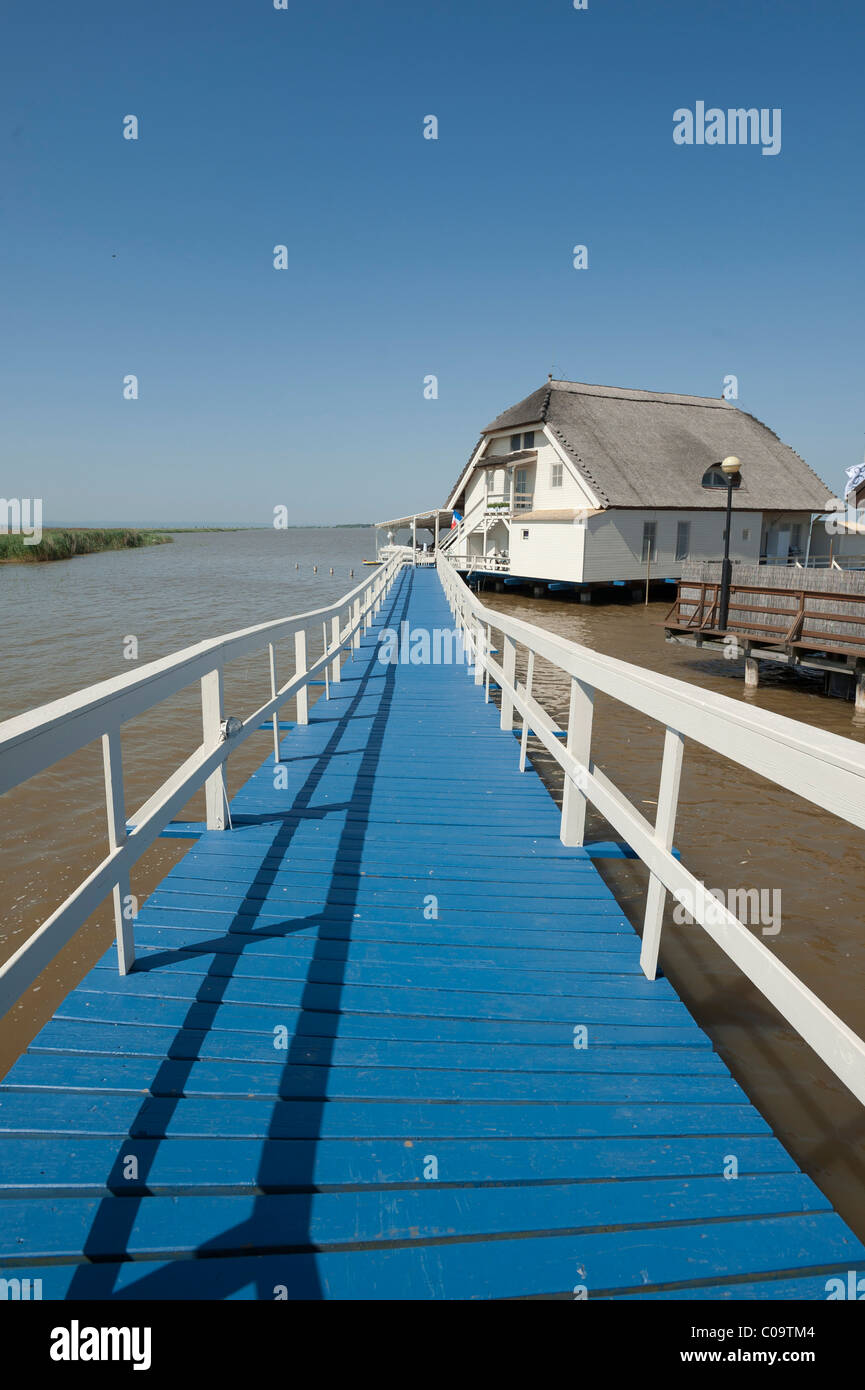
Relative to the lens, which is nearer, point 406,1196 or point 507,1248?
point 507,1248

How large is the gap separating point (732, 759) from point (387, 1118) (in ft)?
6.47

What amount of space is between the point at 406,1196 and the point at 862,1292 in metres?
1.20

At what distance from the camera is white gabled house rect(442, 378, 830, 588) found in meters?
31.4

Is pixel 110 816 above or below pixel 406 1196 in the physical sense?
above

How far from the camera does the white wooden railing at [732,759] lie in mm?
1700

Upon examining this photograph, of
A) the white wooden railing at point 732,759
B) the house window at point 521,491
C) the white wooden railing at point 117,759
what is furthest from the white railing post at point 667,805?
the house window at point 521,491

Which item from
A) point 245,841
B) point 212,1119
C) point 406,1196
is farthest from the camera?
point 245,841

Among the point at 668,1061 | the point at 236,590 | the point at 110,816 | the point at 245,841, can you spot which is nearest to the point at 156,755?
the point at 245,841

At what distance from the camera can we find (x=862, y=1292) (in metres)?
1.83

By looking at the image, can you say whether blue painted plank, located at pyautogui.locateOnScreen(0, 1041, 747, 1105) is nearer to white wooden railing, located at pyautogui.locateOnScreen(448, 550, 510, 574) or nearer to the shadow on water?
the shadow on water

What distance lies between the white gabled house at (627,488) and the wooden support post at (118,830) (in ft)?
96.9

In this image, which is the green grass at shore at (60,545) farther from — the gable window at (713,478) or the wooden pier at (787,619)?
the wooden pier at (787,619)
